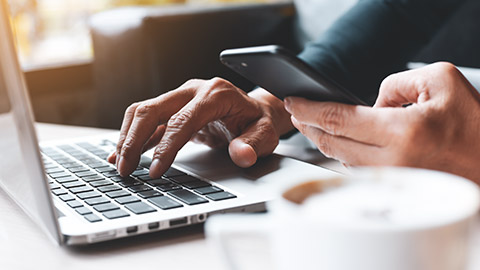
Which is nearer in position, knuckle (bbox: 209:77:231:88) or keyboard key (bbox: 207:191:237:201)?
keyboard key (bbox: 207:191:237:201)

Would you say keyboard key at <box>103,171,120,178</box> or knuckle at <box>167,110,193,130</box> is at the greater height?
knuckle at <box>167,110,193,130</box>

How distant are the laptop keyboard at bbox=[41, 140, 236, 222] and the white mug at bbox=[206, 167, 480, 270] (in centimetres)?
23

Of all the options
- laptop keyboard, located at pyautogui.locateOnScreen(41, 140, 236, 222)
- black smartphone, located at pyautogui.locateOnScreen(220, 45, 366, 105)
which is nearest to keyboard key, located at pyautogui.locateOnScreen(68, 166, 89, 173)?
laptop keyboard, located at pyautogui.locateOnScreen(41, 140, 236, 222)

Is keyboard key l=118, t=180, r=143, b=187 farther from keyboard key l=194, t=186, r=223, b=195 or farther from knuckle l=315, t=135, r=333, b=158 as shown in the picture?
knuckle l=315, t=135, r=333, b=158

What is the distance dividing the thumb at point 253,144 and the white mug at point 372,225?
1.16ft

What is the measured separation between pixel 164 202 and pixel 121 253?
78mm

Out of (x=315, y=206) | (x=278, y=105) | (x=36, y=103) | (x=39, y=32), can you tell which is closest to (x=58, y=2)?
(x=39, y=32)

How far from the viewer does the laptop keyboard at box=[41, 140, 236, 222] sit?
48 centimetres

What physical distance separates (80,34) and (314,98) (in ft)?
7.15

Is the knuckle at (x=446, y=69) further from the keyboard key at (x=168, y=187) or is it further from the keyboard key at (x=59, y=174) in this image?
the keyboard key at (x=59, y=174)

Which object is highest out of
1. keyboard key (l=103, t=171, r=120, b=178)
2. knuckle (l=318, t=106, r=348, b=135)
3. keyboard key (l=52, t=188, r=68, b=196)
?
knuckle (l=318, t=106, r=348, b=135)

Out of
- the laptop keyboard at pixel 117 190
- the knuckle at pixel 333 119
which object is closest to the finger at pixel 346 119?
the knuckle at pixel 333 119

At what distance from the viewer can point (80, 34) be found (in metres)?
2.50

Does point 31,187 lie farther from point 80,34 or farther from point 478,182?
point 80,34
